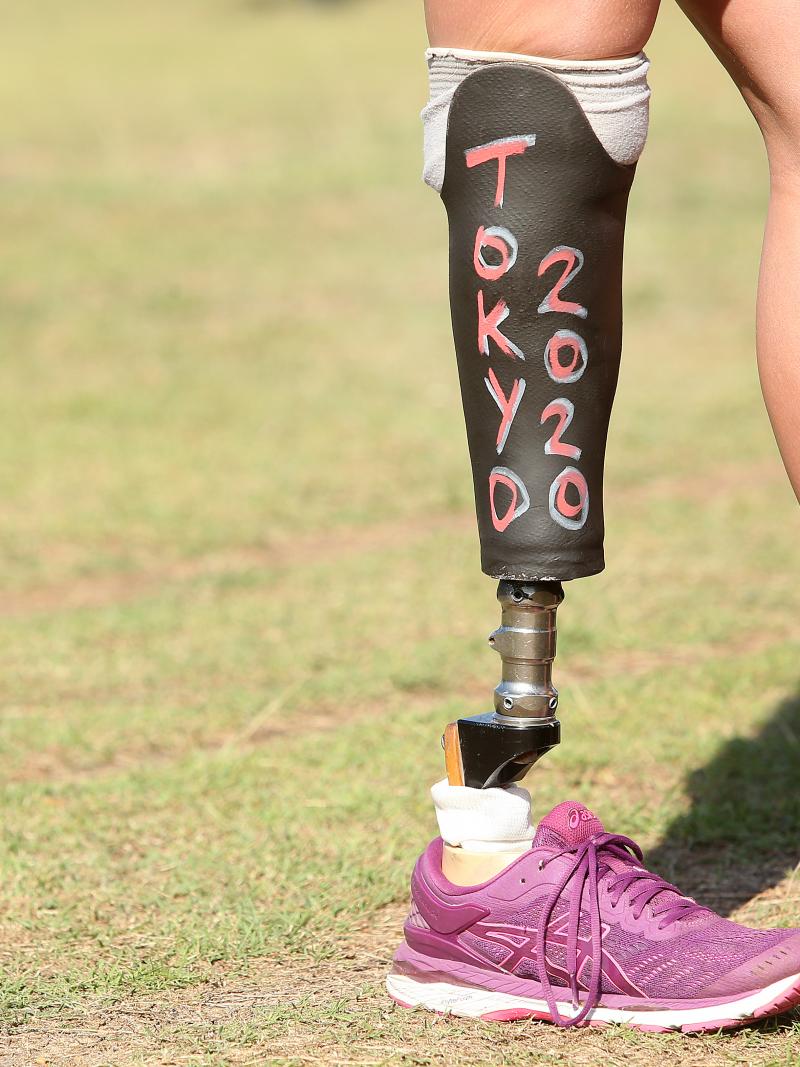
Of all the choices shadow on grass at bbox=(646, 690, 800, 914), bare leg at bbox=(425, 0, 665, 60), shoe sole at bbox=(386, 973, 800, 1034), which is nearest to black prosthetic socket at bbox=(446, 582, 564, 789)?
shoe sole at bbox=(386, 973, 800, 1034)

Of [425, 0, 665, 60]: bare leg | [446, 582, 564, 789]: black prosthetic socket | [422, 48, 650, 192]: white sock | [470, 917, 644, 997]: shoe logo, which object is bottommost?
[470, 917, 644, 997]: shoe logo

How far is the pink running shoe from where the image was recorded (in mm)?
1696

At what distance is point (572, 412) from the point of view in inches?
68.7

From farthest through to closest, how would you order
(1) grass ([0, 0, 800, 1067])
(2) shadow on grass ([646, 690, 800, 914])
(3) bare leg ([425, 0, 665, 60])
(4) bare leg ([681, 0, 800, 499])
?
(2) shadow on grass ([646, 690, 800, 914]), (1) grass ([0, 0, 800, 1067]), (4) bare leg ([681, 0, 800, 499]), (3) bare leg ([425, 0, 665, 60])

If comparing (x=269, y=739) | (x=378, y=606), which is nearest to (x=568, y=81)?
(x=269, y=739)

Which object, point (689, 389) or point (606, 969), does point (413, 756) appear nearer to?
point (606, 969)

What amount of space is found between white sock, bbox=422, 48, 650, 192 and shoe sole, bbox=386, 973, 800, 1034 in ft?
3.29

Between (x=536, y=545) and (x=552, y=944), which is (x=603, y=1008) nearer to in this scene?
(x=552, y=944)

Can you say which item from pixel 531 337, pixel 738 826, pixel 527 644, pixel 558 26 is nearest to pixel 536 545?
pixel 527 644

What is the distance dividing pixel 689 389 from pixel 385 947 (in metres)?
4.51

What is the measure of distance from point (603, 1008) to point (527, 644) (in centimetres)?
45

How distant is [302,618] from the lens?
368 centimetres

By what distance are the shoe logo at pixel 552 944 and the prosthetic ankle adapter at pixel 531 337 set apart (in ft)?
0.61

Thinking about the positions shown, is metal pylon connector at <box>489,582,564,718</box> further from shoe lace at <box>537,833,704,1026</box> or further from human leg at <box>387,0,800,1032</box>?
shoe lace at <box>537,833,704,1026</box>
